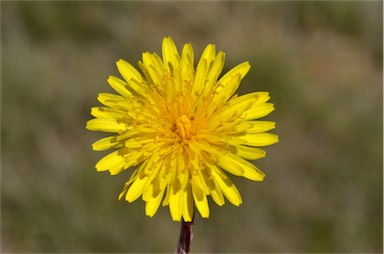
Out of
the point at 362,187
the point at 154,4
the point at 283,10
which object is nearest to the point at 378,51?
the point at 283,10

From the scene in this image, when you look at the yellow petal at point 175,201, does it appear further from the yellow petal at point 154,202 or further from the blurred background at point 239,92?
the blurred background at point 239,92

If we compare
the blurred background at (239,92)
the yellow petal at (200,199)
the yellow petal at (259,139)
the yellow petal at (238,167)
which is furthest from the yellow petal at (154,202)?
the blurred background at (239,92)

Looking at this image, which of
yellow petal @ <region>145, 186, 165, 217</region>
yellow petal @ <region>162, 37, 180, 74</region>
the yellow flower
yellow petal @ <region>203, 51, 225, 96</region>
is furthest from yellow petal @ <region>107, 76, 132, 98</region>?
yellow petal @ <region>145, 186, 165, 217</region>

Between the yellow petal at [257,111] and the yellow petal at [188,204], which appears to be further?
the yellow petal at [257,111]

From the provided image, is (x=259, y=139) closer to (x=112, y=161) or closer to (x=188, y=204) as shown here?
(x=188, y=204)

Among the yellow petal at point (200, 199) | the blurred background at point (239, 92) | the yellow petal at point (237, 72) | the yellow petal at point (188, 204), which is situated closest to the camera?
the yellow petal at point (188, 204)

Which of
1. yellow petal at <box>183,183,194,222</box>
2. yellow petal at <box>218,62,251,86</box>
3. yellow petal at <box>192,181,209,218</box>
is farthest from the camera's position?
yellow petal at <box>218,62,251,86</box>

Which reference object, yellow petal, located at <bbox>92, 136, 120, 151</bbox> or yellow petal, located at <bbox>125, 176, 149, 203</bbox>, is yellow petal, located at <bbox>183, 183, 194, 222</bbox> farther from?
yellow petal, located at <bbox>92, 136, 120, 151</bbox>

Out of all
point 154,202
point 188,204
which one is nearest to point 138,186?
point 154,202
